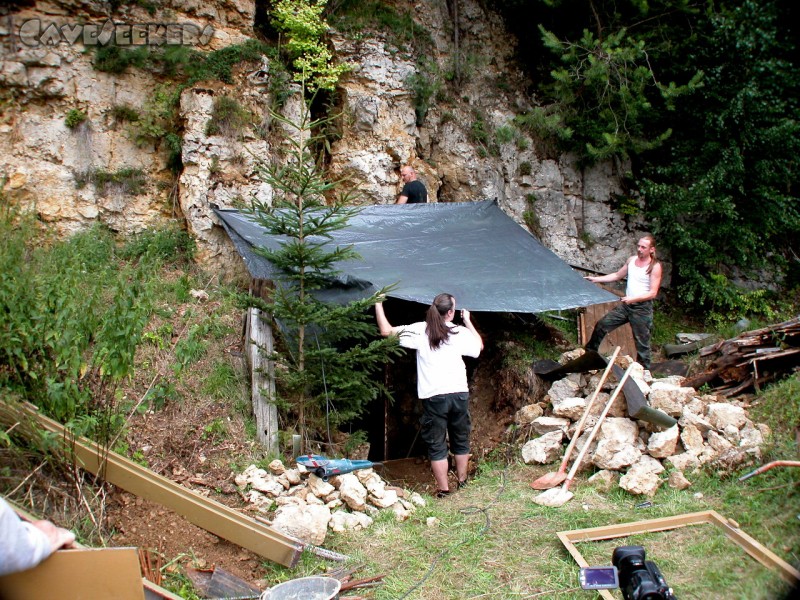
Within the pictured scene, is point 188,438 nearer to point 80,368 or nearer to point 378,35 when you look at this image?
point 80,368

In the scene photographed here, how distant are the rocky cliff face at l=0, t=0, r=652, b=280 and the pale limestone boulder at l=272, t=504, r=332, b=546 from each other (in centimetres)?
351

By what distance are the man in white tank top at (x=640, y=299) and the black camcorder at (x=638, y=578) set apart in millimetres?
3532

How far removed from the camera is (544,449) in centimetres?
500

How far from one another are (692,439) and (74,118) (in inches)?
301

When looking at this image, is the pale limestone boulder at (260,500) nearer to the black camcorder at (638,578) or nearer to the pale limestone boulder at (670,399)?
the black camcorder at (638,578)

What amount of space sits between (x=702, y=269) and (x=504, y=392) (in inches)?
196

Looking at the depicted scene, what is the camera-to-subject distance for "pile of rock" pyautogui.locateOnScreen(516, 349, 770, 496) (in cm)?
433

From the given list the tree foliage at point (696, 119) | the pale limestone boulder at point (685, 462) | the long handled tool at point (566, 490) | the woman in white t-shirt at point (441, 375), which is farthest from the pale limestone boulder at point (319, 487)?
the tree foliage at point (696, 119)

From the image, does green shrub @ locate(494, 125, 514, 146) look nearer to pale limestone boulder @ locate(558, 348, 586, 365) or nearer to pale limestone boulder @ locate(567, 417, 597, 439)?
pale limestone boulder @ locate(558, 348, 586, 365)

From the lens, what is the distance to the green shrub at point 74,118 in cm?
747

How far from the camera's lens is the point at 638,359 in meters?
6.43

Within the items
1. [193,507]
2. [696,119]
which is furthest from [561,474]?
[696,119]

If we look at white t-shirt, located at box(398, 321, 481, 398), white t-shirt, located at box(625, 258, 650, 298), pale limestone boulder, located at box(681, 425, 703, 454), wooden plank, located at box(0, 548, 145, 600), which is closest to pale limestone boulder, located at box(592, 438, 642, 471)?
pale limestone boulder, located at box(681, 425, 703, 454)

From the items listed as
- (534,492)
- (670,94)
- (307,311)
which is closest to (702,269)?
(670,94)
